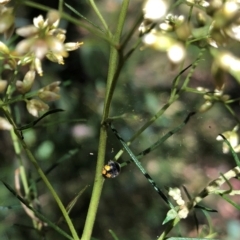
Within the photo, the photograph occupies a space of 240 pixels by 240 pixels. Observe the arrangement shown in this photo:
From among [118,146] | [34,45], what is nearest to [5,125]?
[34,45]

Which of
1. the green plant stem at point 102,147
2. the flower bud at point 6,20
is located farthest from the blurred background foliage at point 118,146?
the flower bud at point 6,20

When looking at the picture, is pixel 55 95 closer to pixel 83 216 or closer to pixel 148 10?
pixel 148 10

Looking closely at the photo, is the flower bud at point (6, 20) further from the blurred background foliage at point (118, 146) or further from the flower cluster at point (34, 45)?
the blurred background foliage at point (118, 146)

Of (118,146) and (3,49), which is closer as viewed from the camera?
(3,49)

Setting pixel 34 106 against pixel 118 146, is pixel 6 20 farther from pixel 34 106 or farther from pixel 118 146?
pixel 118 146

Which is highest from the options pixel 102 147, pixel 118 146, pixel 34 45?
pixel 34 45

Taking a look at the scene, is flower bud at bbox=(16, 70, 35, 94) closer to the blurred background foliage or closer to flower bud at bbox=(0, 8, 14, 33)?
flower bud at bbox=(0, 8, 14, 33)

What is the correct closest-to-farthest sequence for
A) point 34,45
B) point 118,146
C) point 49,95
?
point 34,45, point 49,95, point 118,146

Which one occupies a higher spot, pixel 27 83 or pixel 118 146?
pixel 27 83

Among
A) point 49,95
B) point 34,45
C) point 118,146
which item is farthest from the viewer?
point 118,146
